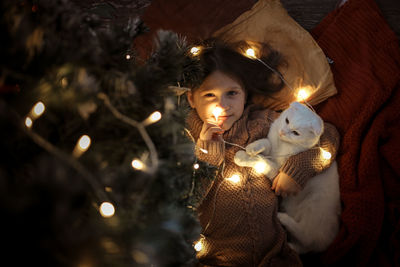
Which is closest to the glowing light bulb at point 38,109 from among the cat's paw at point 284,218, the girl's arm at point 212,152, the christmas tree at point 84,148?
the christmas tree at point 84,148

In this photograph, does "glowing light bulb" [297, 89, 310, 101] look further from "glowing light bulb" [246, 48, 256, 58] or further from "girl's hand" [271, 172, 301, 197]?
"girl's hand" [271, 172, 301, 197]

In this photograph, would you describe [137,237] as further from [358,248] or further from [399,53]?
[399,53]

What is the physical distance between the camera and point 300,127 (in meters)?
1.16

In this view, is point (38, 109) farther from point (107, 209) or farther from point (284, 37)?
point (284, 37)

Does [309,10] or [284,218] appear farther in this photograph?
[309,10]

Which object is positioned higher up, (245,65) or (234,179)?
(245,65)

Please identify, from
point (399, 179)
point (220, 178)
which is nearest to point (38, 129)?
point (220, 178)

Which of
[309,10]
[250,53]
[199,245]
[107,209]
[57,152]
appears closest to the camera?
[57,152]

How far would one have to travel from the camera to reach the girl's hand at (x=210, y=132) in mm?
1330

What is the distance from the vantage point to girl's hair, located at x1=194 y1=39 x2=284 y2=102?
135 centimetres

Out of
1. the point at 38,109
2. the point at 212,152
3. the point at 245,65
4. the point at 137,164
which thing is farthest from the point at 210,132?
the point at 38,109

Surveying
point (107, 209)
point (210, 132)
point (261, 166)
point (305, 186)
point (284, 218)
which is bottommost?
point (107, 209)

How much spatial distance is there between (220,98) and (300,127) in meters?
0.38

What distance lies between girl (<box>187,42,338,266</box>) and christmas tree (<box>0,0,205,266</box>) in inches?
20.3
